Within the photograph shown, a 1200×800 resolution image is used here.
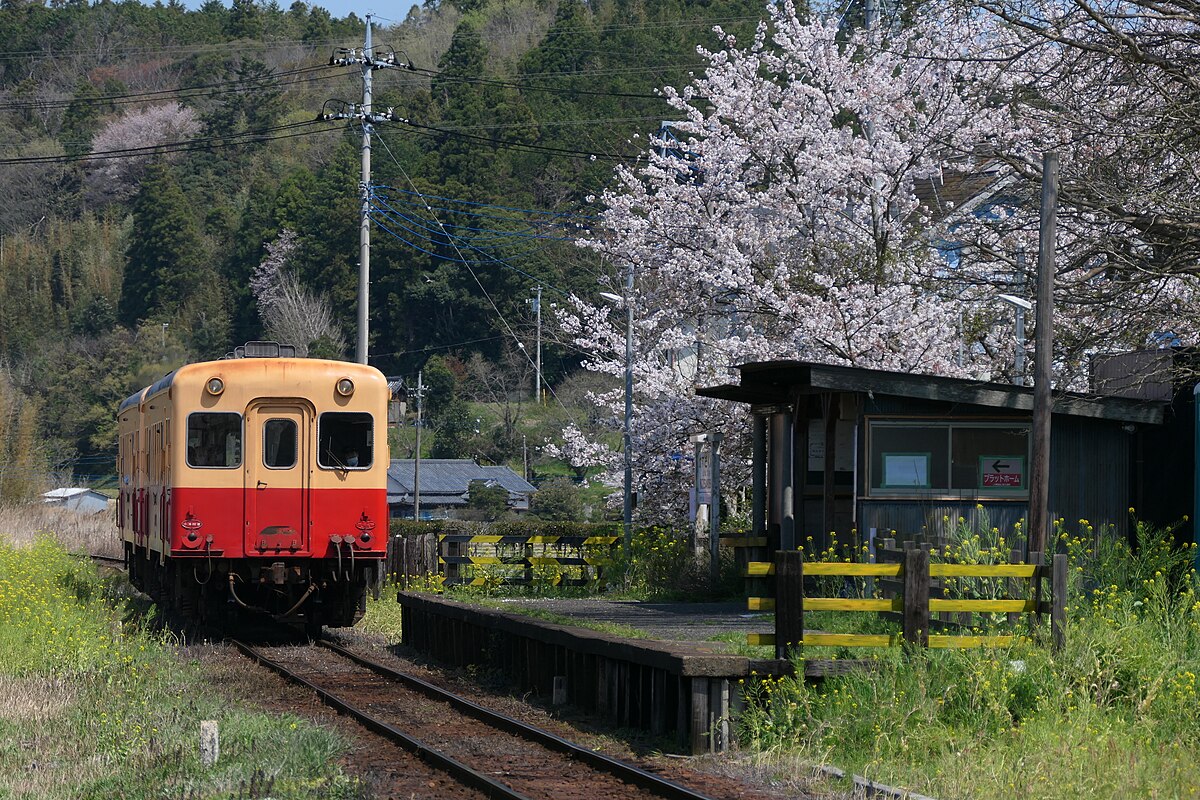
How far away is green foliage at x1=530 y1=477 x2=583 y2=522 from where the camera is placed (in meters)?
56.5

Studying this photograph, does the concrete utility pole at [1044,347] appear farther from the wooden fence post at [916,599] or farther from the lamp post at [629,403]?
the lamp post at [629,403]

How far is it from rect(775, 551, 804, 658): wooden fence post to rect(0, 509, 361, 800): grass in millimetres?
3038

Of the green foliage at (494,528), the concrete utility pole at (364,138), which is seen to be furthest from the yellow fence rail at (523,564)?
the green foliage at (494,528)

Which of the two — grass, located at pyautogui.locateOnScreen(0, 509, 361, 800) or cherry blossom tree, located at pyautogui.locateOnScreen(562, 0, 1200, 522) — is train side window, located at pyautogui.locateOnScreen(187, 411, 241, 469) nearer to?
grass, located at pyautogui.locateOnScreen(0, 509, 361, 800)

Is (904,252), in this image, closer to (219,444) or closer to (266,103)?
(219,444)

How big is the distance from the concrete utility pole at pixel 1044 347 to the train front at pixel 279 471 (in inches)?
293

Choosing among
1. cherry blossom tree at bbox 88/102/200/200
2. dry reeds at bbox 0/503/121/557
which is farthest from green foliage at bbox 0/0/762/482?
dry reeds at bbox 0/503/121/557

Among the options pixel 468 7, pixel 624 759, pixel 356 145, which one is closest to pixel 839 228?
pixel 624 759

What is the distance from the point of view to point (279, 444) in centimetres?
1661

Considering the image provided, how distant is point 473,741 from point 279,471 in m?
6.81

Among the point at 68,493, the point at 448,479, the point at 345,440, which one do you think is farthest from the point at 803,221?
the point at 68,493

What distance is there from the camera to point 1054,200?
13102mm

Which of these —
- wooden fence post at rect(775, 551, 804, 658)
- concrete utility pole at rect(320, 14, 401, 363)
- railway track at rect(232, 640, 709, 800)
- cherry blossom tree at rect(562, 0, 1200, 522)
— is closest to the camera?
railway track at rect(232, 640, 709, 800)

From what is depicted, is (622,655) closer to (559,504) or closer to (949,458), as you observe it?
(949,458)
